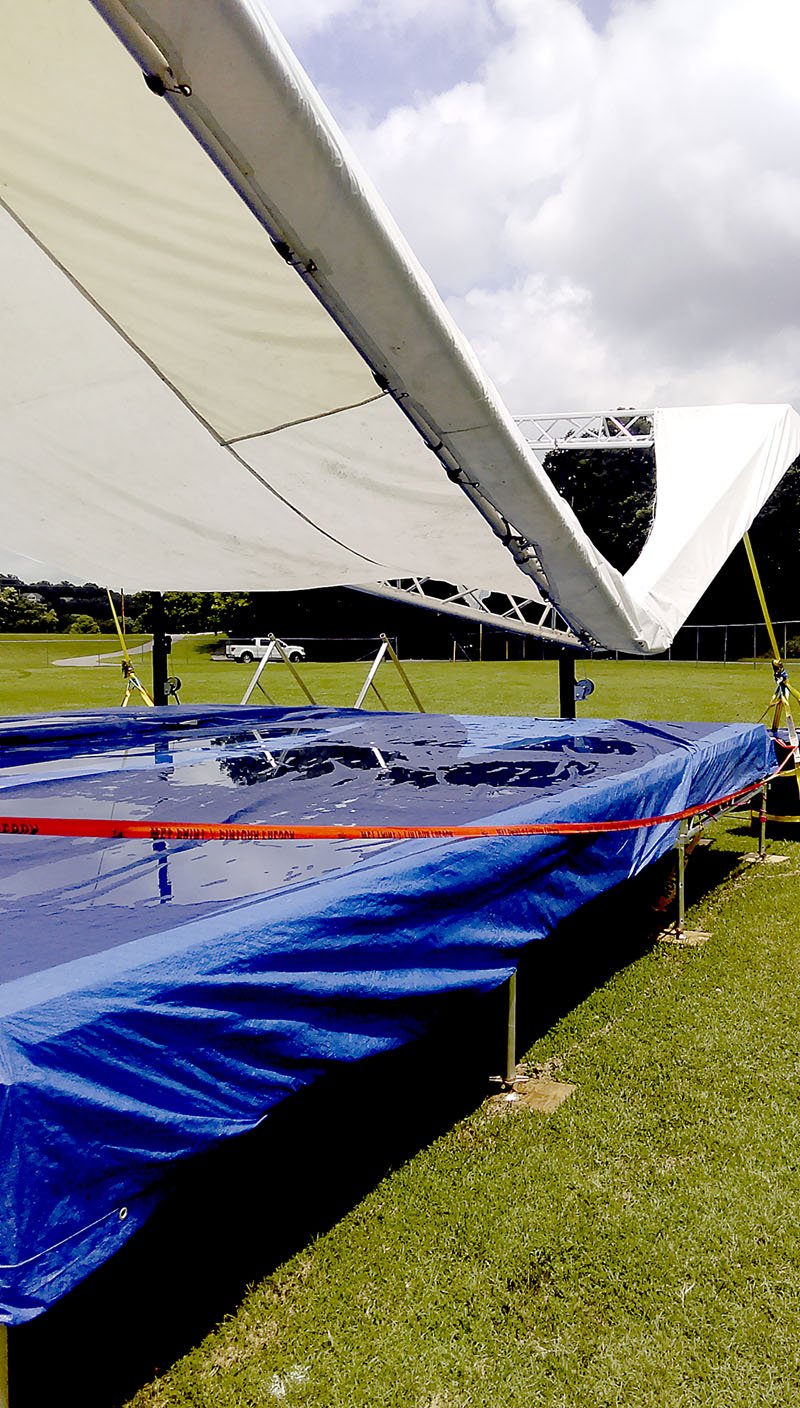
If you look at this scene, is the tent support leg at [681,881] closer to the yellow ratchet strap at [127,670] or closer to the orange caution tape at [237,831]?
the orange caution tape at [237,831]

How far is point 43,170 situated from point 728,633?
105 feet

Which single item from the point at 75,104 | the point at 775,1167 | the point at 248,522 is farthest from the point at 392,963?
the point at 248,522

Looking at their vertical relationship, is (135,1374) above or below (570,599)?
below

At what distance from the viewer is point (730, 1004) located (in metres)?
3.99

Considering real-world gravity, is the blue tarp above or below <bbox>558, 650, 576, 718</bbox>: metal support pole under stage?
below

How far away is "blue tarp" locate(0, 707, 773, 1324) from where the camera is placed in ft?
5.38

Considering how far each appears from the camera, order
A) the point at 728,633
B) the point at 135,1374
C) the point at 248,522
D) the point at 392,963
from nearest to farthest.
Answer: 1. the point at 135,1374
2. the point at 392,963
3. the point at 248,522
4. the point at 728,633

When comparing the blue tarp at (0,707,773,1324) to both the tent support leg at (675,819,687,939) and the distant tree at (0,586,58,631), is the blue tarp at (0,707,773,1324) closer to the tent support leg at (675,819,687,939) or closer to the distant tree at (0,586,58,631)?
the tent support leg at (675,819,687,939)

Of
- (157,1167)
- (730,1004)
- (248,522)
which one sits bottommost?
(730,1004)

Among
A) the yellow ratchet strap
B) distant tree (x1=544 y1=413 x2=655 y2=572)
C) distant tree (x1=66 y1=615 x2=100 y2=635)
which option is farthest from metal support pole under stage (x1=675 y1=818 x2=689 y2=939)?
distant tree (x1=544 y1=413 x2=655 y2=572)

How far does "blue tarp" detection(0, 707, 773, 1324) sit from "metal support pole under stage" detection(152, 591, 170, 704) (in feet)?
A: 11.2

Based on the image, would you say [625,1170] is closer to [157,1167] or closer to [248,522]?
[157,1167]

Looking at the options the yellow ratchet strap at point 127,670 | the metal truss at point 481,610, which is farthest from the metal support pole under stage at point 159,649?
the metal truss at point 481,610

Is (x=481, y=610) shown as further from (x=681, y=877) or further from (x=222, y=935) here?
(x=222, y=935)
